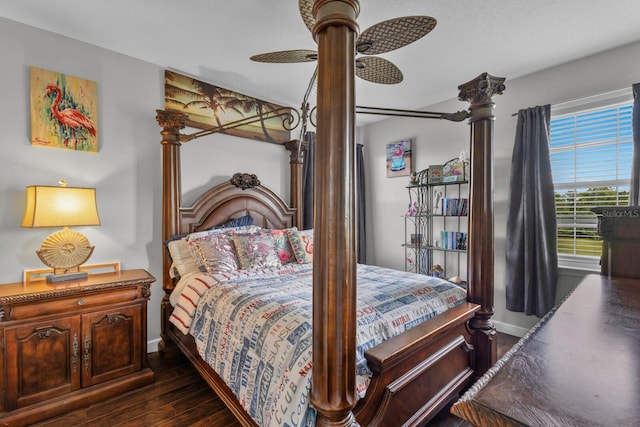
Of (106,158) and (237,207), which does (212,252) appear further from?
(106,158)

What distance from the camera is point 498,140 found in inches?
124

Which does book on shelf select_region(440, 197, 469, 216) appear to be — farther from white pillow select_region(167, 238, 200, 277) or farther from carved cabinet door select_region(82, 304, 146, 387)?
carved cabinet door select_region(82, 304, 146, 387)

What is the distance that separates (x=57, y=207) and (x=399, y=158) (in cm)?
361

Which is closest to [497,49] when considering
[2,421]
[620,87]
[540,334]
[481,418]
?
[620,87]

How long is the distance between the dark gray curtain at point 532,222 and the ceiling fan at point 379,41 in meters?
1.80

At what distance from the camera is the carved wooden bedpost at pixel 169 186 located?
2.62 m

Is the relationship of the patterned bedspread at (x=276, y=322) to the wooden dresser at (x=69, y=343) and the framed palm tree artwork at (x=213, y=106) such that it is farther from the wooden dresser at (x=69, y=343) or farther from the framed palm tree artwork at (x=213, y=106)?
the framed palm tree artwork at (x=213, y=106)

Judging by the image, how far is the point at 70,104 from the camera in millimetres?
2332

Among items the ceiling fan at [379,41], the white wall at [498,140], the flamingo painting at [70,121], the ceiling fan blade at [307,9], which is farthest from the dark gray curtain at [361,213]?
the flamingo painting at [70,121]

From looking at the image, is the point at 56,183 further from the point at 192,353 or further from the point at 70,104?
the point at 192,353

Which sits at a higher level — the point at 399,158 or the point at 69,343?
the point at 399,158

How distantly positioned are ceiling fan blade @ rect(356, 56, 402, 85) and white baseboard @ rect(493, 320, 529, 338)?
2.77 metres

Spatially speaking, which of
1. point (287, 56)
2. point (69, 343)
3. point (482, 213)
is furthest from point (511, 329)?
point (69, 343)

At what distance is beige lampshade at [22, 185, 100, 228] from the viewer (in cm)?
193
